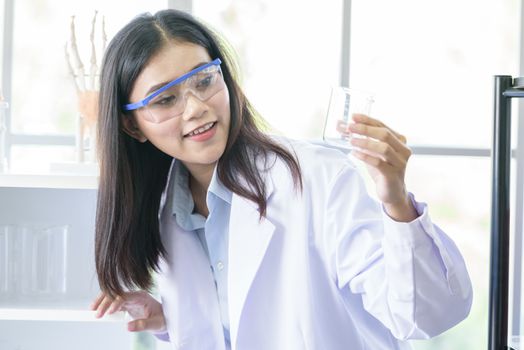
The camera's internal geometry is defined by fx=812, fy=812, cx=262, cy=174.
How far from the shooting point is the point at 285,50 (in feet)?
9.56

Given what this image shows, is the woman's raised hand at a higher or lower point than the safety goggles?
lower

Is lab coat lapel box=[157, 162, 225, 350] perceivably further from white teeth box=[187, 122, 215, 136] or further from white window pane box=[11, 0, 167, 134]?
white window pane box=[11, 0, 167, 134]

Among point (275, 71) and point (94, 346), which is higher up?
point (275, 71)

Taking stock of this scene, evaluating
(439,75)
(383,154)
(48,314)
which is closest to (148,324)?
(48,314)

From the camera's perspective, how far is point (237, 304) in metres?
1.71

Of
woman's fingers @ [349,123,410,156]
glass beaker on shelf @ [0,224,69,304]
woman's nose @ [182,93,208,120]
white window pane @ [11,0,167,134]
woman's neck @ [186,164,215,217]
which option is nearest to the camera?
woman's fingers @ [349,123,410,156]

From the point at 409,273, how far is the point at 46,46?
1.97 m

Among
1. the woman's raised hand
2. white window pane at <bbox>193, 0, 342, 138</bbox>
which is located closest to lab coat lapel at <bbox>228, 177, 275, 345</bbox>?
the woman's raised hand

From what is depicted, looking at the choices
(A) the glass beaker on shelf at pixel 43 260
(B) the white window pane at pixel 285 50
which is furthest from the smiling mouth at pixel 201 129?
(B) the white window pane at pixel 285 50

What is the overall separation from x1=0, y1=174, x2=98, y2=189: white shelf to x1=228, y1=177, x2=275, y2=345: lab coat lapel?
0.73 m

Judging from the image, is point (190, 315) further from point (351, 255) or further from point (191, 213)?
point (351, 255)

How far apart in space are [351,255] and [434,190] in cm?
Answer: 166

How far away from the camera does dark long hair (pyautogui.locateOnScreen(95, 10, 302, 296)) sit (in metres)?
1.70

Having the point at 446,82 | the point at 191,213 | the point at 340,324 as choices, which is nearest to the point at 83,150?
the point at 191,213
